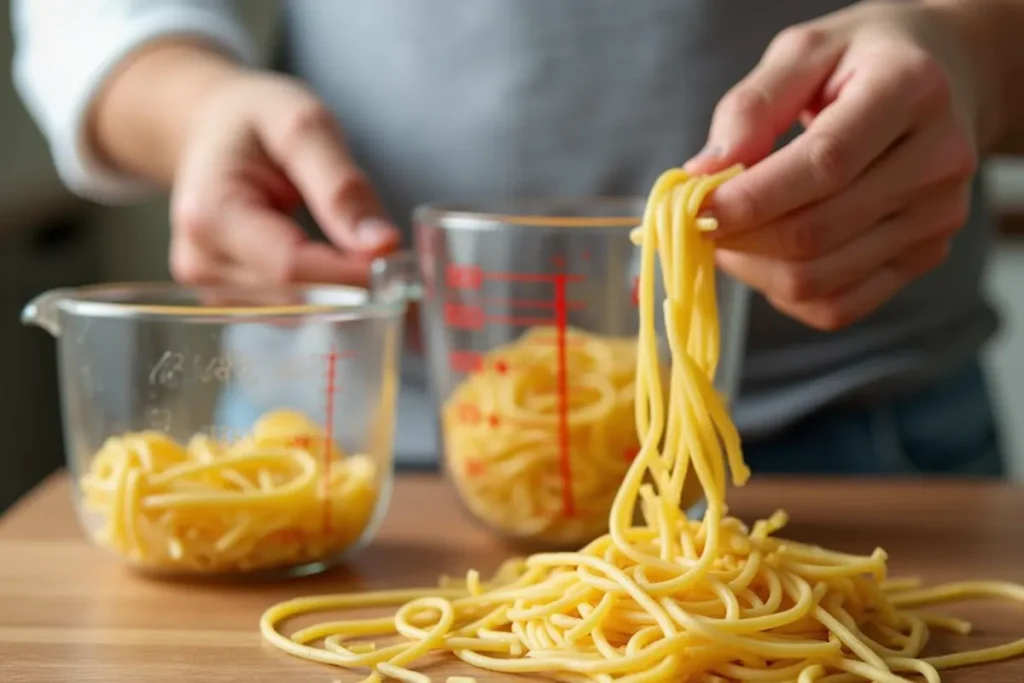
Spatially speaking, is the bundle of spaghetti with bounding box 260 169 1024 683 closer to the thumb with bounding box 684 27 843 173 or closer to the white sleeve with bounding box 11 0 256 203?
the thumb with bounding box 684 27 843 173

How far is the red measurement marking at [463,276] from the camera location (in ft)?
2.99

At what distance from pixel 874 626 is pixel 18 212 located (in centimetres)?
180

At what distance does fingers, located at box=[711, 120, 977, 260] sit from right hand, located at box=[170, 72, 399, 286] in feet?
1.09

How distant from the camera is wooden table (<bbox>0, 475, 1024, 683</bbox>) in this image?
73 centimetres

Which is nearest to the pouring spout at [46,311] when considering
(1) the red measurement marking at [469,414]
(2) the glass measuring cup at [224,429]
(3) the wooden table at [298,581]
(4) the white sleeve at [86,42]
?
(2) the glass measuring cup at [224,429]

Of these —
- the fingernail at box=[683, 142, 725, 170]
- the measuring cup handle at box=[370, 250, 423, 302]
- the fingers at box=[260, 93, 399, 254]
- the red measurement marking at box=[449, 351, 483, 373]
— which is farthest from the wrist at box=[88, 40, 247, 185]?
the fingernail at box=[683, 142, 725, 170]

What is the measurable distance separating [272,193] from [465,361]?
29cm

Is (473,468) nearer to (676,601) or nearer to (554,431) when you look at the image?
(554,431)

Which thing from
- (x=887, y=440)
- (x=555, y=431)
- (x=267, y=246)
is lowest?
(x=887, y=440)

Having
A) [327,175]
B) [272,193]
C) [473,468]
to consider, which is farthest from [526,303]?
[272,193]

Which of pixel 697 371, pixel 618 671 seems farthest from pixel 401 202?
pixel 618 671

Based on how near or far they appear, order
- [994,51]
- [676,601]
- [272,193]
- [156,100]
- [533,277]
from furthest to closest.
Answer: [156,100] < [272,193] < [994,51] < [533,277] < [676,601]

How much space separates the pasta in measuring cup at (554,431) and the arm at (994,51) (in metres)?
0.33

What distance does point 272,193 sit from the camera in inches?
44.4
